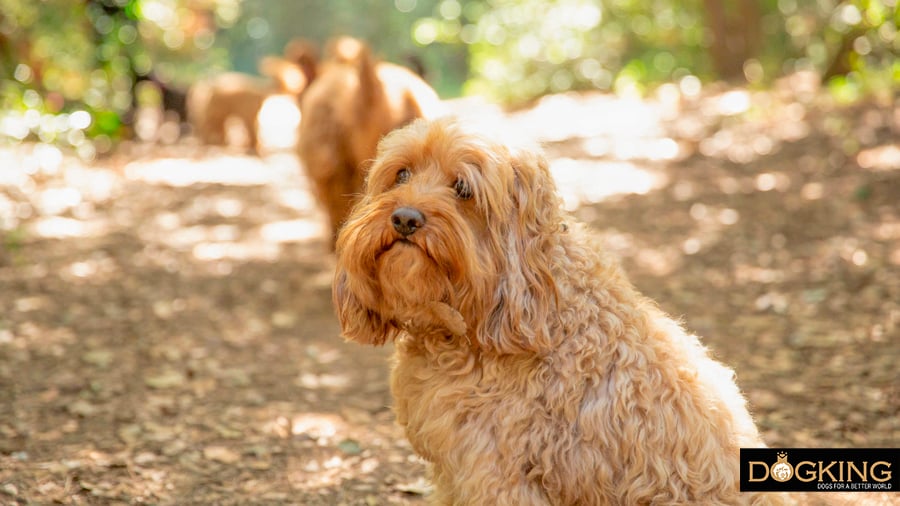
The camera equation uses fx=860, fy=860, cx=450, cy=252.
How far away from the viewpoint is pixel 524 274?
2764 millimetres

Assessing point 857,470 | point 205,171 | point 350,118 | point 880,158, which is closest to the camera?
point 857,470

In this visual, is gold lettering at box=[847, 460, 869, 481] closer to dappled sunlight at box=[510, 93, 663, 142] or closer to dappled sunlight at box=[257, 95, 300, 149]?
dappled sunlight at box=[510, 93, 663, 142]

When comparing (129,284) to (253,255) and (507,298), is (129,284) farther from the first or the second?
(507,298)

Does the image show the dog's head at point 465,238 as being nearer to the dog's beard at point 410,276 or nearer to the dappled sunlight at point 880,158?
the dog's beard at point 410,276

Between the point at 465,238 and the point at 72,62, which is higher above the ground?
the point at 72,62

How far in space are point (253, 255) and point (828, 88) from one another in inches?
316

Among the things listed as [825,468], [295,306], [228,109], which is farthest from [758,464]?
[228,109]

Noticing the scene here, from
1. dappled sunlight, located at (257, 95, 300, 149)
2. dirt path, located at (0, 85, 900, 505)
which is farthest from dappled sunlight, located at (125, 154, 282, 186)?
dappled sunlight, located at (257, 95, 300, 149)

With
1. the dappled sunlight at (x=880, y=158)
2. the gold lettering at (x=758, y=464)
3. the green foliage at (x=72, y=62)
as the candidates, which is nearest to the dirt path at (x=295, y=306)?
the dappled sunlight at (x=880, y=158)

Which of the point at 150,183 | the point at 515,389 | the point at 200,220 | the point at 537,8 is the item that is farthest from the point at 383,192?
the point at 537,8

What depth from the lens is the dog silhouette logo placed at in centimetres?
281

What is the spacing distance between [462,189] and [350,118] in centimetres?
374

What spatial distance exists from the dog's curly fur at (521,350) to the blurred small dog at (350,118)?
3.40 metres

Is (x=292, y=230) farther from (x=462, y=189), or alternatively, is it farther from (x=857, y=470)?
(x=857, y=470)
